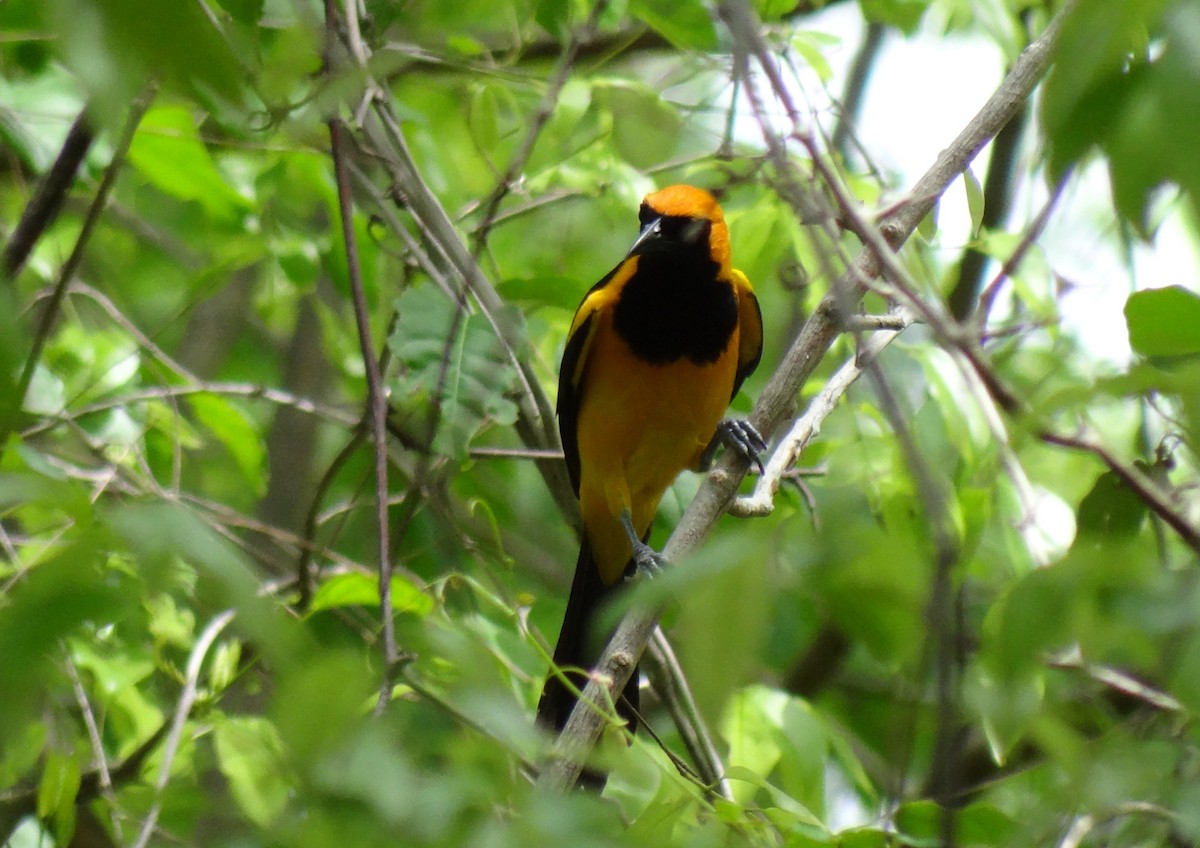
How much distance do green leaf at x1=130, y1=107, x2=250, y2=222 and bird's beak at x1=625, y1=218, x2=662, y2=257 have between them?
1108mm

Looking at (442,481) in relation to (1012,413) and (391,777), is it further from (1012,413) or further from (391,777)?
(1012,413)

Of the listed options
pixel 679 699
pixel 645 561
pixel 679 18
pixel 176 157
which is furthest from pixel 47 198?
pixel 679 699

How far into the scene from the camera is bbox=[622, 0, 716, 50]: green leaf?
2.91m

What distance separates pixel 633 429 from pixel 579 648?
0.64 meters

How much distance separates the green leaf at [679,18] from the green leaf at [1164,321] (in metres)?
1.54

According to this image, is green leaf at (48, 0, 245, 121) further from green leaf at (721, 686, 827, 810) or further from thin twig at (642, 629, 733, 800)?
thin twig at (642, 629, 733, 800)

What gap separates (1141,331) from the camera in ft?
5.49

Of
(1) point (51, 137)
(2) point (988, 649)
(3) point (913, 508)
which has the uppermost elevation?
(2) point (988, 649)

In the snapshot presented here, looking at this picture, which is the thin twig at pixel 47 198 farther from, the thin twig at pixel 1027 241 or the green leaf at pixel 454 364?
the thin twig at pixel 1027 241

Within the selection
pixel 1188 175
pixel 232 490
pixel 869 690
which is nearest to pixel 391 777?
pixel 1188 175

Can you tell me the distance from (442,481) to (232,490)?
3074mm

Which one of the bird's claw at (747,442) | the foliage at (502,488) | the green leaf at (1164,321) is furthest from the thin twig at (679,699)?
the green leaf at (1164,321)

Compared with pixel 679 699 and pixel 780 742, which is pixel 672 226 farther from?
pixel 780 742

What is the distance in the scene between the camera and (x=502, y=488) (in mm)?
4305
